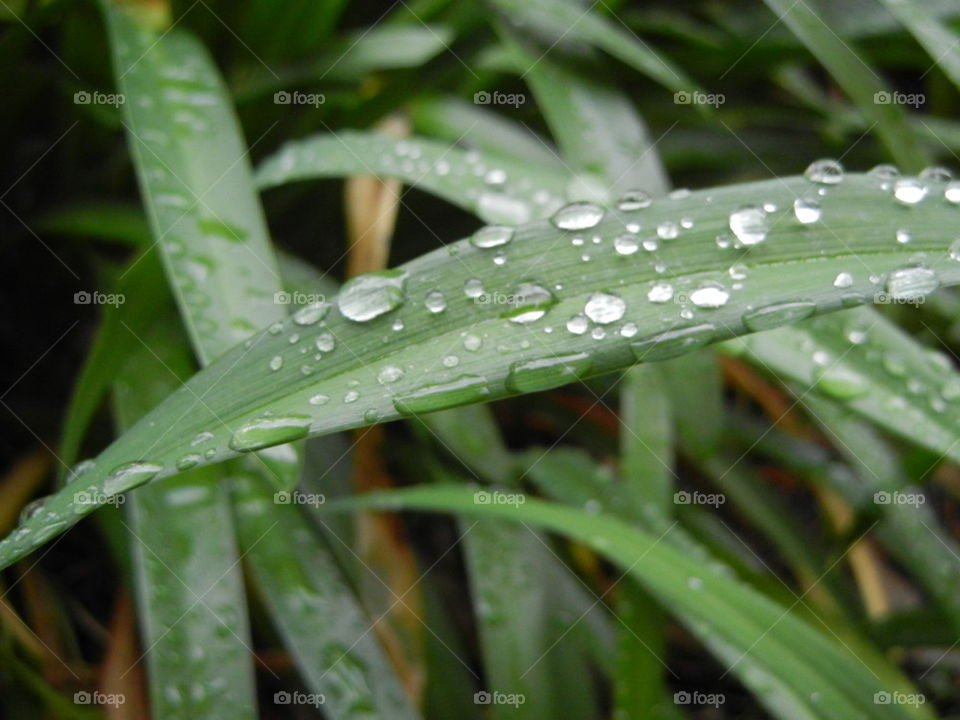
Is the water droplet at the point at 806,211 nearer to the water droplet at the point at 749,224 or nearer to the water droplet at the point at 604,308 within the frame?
the water droplet at the point at 749,224

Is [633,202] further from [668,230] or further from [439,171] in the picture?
[439,171]

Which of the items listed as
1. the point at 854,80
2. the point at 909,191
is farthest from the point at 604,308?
the point at 854,80

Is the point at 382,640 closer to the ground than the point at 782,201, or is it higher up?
closer to the ground

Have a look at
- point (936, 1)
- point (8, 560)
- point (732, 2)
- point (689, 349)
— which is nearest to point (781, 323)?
point (689, 349)

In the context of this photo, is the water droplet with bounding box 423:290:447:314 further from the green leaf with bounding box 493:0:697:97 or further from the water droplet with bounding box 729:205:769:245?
the green leaf with bounding box 493:0:697:97

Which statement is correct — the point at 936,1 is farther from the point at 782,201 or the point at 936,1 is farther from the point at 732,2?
the point at 782,201

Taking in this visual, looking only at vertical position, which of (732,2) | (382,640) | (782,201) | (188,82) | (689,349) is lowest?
(382,640)
